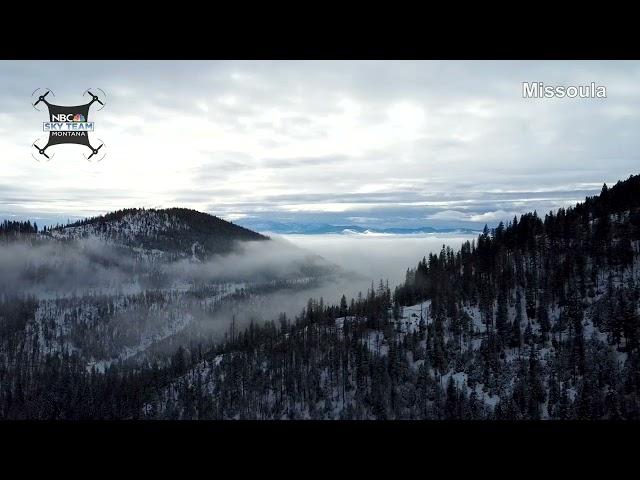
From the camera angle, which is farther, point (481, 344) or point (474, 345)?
point (474, 345)

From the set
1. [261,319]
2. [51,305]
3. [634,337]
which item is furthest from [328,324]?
[51,305]

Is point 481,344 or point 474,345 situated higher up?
point 481,344

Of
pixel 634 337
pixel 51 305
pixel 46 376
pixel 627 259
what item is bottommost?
pixel 46 376

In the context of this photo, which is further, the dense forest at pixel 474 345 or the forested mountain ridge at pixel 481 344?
the dense forest at pixel 474 345

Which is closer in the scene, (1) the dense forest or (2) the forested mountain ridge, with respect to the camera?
(2) the forested mountain ridge

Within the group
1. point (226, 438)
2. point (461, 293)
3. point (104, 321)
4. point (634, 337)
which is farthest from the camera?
point (104, 321)

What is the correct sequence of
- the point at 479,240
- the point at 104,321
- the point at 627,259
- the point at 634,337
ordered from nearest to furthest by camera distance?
the point at 634,337
the point at 627,259
the point at 479,240
the point at 104,321
